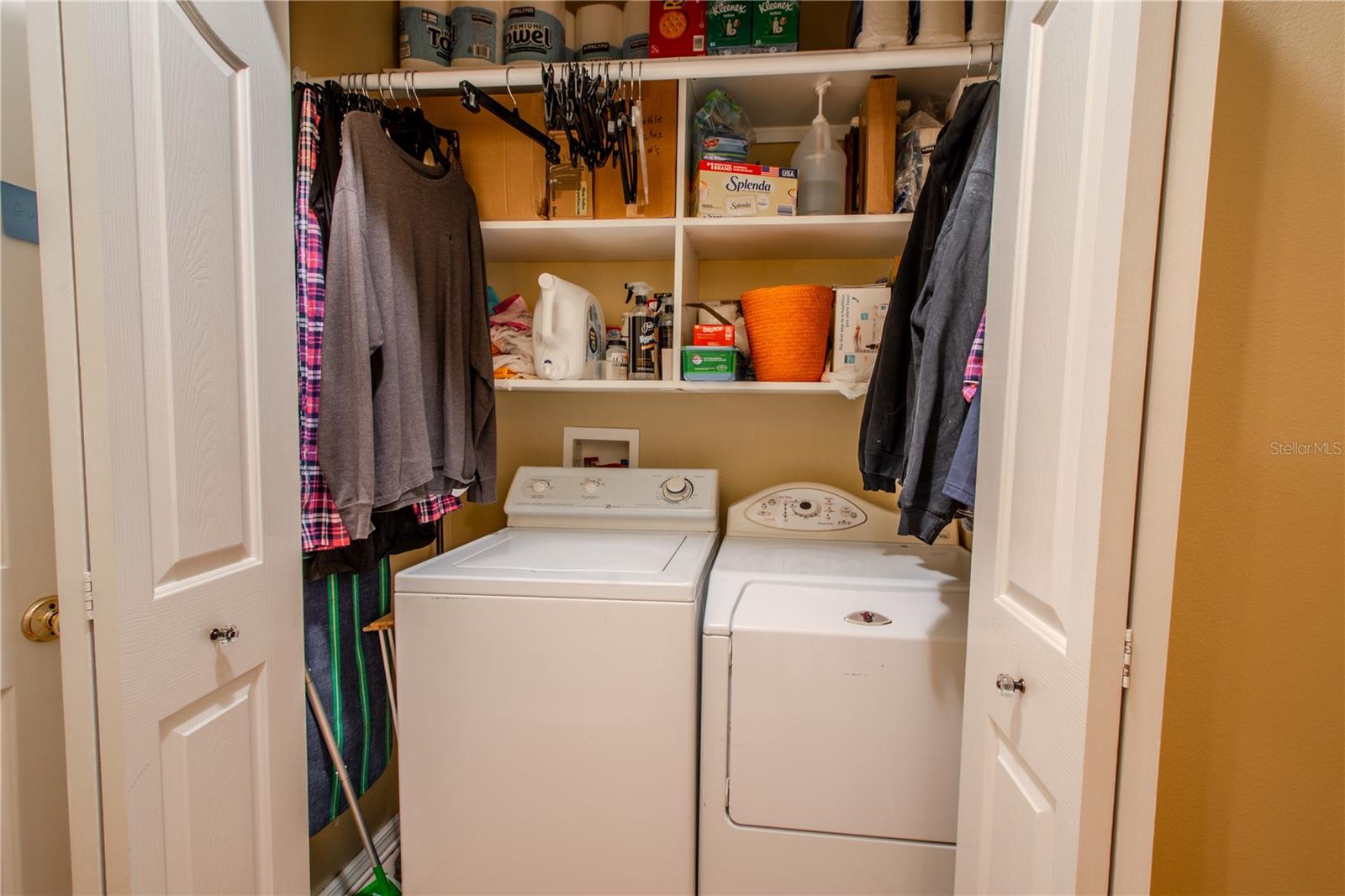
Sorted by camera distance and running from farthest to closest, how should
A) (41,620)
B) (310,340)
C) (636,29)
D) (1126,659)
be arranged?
1. (636,29)
2. (310,340)
3. (41,620)
4. (1126,659)

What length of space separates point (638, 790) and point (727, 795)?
0.20 m

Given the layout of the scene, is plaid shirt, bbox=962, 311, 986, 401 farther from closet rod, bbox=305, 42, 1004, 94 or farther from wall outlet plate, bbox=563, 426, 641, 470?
wall outlet plate, bbox=563, 426, 641, 470

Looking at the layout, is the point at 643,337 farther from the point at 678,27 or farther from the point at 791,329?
the point at 678,27

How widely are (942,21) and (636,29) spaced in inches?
33.8

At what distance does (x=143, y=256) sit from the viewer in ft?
2.41

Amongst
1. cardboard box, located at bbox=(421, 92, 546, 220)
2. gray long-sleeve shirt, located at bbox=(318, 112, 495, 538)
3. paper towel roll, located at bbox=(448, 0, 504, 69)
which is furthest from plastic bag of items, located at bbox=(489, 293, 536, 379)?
paper towel roll, located at bbox=(448, 0, 504, 69)

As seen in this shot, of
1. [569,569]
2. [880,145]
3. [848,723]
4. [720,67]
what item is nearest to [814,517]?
[848,723]

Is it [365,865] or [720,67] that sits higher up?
[720,67]

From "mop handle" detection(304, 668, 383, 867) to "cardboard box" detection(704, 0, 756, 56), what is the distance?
1.86 metres

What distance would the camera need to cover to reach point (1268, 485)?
26.9 inches

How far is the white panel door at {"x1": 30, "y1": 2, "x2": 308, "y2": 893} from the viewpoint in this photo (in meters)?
0.69

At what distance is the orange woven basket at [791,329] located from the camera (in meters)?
1.60

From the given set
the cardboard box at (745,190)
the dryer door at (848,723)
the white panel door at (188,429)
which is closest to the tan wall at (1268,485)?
the dryer door at (848,723)

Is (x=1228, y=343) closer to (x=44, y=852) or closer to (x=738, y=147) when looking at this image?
(x=738, y=147)
